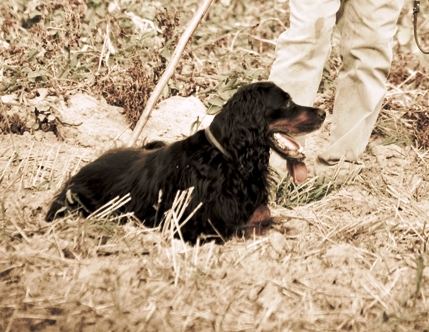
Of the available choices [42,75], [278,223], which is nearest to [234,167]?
[278,223]

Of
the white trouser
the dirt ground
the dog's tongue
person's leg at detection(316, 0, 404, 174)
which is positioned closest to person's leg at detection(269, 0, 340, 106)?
the white trouser

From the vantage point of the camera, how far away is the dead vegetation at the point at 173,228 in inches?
136

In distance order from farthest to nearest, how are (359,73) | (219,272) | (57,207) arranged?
1. (359,73)
2. (57,207)
3. (219,272)

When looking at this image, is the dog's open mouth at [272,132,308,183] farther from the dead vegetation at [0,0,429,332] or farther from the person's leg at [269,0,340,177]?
the person's leg at [269,0,340,177]

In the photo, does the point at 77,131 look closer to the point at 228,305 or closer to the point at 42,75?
the point at 42,75

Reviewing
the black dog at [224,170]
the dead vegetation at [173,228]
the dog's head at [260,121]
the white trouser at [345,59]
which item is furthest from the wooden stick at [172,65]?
the dog's head at [260,121]

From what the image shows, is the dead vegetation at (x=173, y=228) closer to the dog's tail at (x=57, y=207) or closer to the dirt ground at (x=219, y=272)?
the dirt ground at (x=219, y=272)

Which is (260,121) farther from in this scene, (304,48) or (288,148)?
(304,48)

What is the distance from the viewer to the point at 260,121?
14.3 feet

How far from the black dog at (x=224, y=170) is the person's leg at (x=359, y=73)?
1.06 meters

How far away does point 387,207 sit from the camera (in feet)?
16.4

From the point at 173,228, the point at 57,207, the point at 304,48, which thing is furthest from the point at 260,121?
the point at 57,207

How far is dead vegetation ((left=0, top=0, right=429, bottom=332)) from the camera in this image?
11.4ft

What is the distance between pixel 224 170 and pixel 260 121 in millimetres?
351
